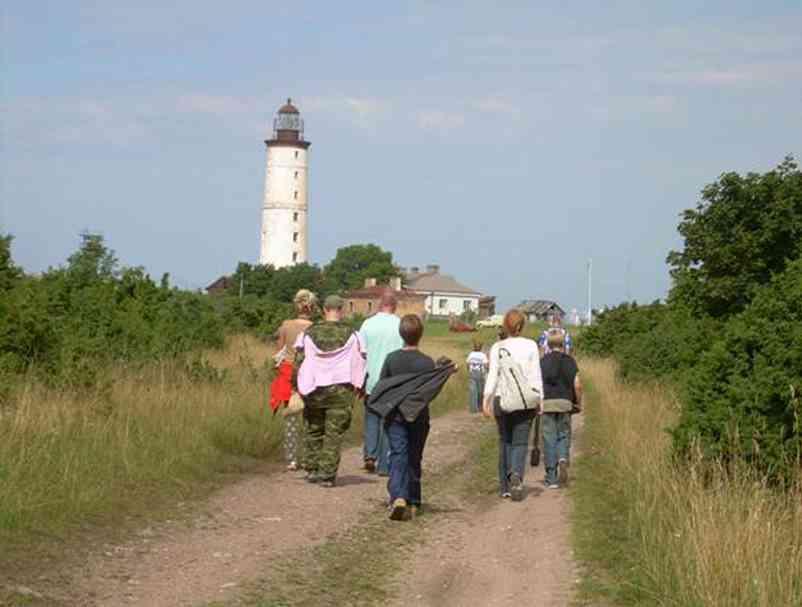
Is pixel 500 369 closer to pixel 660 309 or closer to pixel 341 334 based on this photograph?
pixel 341 334

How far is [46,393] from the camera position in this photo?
15023 mm

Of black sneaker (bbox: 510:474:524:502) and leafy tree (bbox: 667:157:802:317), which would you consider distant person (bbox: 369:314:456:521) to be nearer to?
black sneaker (bbox: 510:474:524:502)

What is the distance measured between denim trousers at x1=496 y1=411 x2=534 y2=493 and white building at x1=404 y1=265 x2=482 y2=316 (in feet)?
466

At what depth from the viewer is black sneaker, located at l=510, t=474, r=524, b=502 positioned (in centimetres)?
1382

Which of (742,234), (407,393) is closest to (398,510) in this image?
(407,393)

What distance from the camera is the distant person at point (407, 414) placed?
12.4 m

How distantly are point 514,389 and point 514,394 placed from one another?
0.05 metres

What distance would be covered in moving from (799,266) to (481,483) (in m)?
4.81

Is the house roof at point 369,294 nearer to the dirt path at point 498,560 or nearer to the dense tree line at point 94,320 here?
the dense tree line at point 94,320

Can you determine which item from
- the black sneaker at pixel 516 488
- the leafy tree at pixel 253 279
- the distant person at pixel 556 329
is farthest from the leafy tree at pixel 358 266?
the black sneaker at pixel 516 488

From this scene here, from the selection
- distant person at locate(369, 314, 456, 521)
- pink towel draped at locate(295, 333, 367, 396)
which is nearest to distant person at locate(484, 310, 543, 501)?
distant person at locate(369, 314, 456, 521)

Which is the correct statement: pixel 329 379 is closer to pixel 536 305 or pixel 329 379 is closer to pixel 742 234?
pixel 742 234

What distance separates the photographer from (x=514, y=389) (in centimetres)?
1377

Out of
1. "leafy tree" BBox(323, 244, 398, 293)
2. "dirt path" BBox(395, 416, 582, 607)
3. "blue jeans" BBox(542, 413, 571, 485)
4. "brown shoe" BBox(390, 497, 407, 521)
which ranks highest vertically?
"leafy tree" BBox(323, 244, 398, 293)
